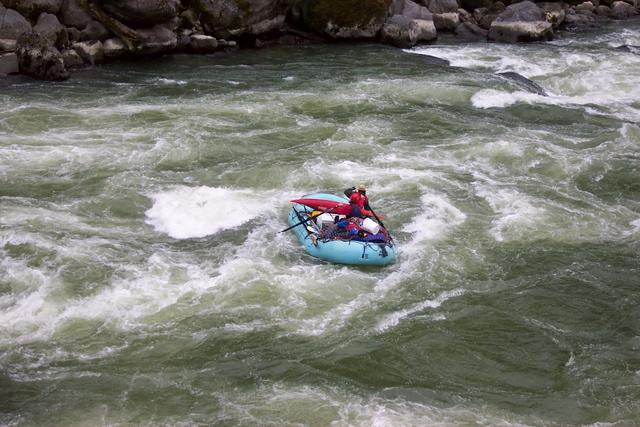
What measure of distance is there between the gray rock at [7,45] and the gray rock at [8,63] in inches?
9.8

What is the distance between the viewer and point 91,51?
56.4 ft

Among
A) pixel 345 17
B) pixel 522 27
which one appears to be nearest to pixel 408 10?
pixel 345 17

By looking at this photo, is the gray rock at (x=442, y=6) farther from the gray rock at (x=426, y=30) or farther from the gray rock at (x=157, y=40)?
the gray rock at (x=157, y=40)

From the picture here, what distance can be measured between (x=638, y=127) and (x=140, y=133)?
32.9ft

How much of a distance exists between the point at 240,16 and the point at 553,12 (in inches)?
448

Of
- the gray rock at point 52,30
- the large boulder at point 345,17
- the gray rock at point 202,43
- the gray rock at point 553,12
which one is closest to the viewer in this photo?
the gray rock at point 52,30

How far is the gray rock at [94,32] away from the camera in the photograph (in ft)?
57.0

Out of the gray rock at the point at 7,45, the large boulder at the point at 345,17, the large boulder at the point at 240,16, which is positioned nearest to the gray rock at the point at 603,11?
the large boulder at the point at 345,17

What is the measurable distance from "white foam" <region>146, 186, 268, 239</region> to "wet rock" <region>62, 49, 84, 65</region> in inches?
282

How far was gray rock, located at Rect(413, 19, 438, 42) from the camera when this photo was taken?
21.5 meters

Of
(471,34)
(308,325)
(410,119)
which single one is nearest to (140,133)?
(410,119)

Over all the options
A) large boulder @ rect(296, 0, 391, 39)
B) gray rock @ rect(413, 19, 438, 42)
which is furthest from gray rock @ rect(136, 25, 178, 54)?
gray rock @ rect(413, 19, 438, 42)

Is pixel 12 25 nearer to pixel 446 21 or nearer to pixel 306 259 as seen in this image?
pixel 306 259

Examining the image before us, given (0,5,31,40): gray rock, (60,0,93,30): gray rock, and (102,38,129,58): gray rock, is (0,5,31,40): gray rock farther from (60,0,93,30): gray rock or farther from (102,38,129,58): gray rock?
(102,38,129,58): gray rock
